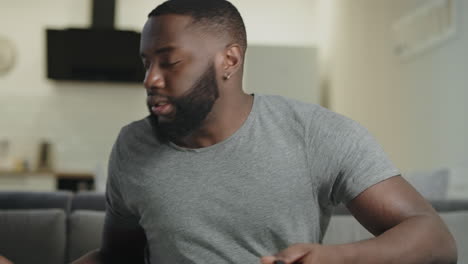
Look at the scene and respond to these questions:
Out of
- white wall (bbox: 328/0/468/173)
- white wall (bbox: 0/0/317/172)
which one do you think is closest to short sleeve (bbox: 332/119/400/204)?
white wall (bbox: 328/0/468/173)

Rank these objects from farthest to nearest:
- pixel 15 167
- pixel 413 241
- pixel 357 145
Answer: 1. pixel 15 167
2. pixel 357 145
3. pixel 413 241

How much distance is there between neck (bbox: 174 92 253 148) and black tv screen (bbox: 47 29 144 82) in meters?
4.87

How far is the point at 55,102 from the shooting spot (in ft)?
20.2

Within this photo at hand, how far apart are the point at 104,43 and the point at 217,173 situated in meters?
5.06

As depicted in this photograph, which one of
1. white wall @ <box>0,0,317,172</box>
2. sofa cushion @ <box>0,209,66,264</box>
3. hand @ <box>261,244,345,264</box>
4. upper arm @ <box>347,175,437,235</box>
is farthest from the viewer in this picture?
white wall @ <box>0,0,317,172</box>

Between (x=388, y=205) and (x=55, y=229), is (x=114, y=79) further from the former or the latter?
(x=388, y=205)

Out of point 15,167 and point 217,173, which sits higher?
point 217,173

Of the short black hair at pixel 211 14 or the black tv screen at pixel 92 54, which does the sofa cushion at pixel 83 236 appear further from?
the black tv screen at pixel 92 54

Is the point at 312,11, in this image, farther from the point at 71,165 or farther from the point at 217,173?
the point at 217,173

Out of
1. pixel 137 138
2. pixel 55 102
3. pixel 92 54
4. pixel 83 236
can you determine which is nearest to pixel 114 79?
pixel 92 54

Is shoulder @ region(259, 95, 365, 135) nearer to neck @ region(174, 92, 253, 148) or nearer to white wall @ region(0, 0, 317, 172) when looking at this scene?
neck @ region(174, 92, 253, 148)

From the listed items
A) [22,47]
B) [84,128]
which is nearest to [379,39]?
[84,128]

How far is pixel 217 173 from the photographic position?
107 cm

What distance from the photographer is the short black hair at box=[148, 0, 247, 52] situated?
3.50ft
